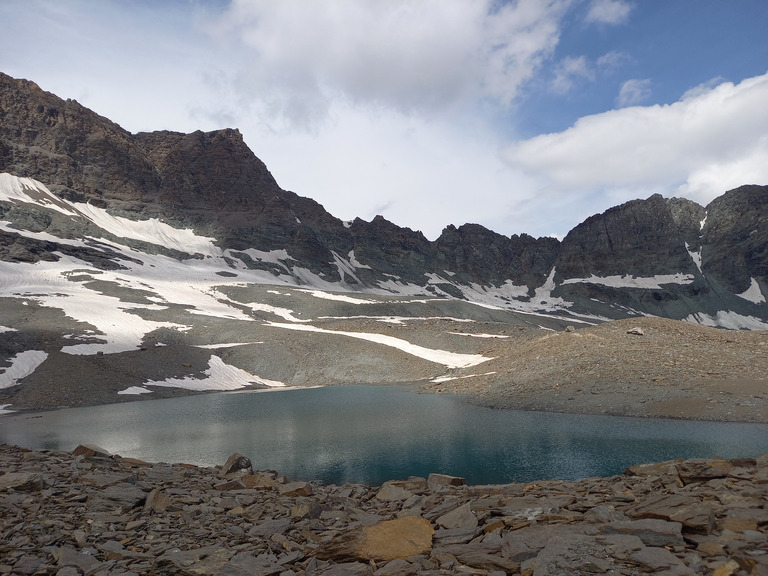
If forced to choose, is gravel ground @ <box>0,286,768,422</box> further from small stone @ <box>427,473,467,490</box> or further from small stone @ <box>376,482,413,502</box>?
small stone @ <box>376,482,413,502</box>

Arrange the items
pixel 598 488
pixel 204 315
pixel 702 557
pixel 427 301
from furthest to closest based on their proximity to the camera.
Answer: pixel 427 301 < pixel 204 315 < pixel 598 488 < pixel 702 557

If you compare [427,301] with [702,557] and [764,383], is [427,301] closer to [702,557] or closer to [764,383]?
[764,383]

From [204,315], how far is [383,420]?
67505 mm

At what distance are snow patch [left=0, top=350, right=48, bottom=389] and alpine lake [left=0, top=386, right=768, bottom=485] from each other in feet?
34.7

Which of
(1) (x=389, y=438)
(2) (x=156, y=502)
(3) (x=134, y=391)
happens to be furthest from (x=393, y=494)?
(3) (x=134, y=391)

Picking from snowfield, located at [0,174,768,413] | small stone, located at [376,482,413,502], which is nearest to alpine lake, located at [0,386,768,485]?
small stone, located at [376,482,413,502]

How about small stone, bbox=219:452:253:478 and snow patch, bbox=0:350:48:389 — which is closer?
Result: small stone, bbox=219:452:253:478

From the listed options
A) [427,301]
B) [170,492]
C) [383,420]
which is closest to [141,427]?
[383,420]

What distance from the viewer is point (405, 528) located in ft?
36.1

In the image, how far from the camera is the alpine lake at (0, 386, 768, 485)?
26.1m

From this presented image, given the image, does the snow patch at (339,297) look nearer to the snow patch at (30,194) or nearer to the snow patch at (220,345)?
the snow patch at (220,345)

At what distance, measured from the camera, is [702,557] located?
8.02 m

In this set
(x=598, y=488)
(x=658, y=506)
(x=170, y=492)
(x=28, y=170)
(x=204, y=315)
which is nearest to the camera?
(x=658, y=506)

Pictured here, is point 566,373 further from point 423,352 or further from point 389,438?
point 423,352
